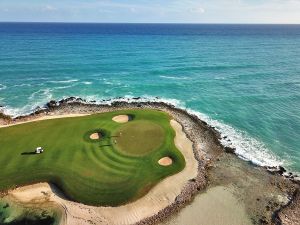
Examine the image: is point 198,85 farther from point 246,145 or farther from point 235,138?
point 246,145

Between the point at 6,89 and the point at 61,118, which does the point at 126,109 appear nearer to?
the point at 61,118

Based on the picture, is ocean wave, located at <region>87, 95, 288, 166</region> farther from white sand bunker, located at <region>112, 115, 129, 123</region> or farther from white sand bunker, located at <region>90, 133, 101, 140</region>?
white sand bunker, located at <region>90, 133, 101, 140</region>

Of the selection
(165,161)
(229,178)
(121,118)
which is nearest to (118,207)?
(165,161)

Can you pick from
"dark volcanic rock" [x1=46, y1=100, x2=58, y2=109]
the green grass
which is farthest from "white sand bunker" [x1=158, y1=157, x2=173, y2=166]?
"dark volcanic rock" [x1=46, y1=100, x2=58, y2=109]

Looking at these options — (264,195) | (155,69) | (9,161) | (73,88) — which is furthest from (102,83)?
(264,195)

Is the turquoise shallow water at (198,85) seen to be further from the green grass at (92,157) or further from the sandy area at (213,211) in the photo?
the green grass at (92,157)
